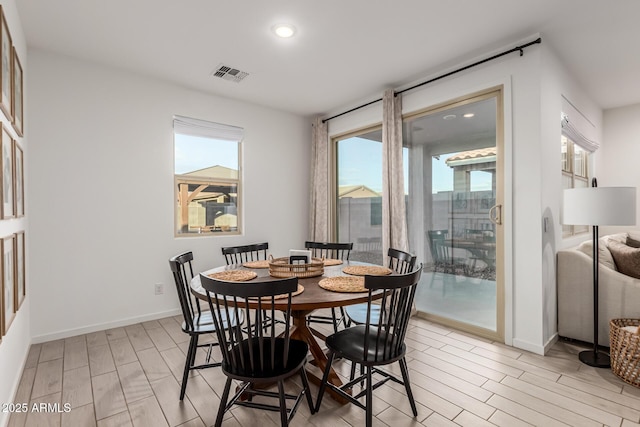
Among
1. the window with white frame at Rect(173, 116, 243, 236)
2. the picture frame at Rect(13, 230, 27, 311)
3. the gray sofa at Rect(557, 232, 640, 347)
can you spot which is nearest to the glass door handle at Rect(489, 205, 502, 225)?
the gray sofa at Rect(557, 232, 640, 347)

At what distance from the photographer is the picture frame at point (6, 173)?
71.0 inches

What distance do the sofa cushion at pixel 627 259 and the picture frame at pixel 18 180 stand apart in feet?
15.8

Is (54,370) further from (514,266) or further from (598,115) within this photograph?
(598,115)

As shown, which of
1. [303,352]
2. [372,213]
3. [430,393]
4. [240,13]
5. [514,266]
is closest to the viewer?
[303,352]

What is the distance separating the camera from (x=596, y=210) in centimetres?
243

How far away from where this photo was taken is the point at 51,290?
2990 millimetres

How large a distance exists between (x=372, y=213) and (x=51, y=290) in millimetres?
3540

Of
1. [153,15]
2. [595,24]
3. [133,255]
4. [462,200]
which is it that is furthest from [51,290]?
[595,24]

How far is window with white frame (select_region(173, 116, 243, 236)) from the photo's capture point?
3787 millimetres

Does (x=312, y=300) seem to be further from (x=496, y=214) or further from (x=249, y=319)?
(x=496, y=214)

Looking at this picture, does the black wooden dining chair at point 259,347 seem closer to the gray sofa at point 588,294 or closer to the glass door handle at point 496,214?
the glass door handle at point 496,214

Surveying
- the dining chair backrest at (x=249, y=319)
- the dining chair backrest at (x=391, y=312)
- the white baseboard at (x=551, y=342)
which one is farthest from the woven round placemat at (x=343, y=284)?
the white baseboard at (x=551, y=342)

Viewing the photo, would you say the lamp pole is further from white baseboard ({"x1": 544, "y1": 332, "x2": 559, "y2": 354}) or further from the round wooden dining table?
the round wooden dining table

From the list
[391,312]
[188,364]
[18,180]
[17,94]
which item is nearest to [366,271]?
[391,312]
